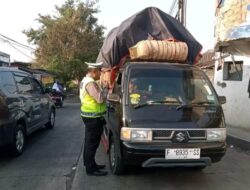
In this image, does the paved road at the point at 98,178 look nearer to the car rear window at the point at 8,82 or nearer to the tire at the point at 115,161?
the tire at the point at 115,161

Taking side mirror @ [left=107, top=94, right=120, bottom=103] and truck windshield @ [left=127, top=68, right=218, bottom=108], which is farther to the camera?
side mirror @ [left=107, top=94, right=120, bottom=103]

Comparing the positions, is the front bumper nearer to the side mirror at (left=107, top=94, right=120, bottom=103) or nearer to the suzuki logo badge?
the suzuki logo badge

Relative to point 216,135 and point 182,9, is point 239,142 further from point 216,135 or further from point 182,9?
point 182,9

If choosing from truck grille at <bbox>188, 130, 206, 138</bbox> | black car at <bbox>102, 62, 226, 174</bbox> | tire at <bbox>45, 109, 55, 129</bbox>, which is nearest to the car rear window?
black car at <bbox>102, 62, 226, 174</bbox>

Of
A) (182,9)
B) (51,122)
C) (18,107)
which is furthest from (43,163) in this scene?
(182,9)

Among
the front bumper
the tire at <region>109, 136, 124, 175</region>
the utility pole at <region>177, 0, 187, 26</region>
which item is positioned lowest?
the tire at <region>109, 136, 124, 175</region>

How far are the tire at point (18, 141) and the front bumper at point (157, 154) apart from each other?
290cm

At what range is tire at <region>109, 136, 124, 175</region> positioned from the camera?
634cm

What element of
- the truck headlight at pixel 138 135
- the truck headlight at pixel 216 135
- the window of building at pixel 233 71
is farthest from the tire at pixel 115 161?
the window of building at pixel 233 71

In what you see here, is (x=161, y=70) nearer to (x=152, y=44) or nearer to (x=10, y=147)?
(x=152, y=44)

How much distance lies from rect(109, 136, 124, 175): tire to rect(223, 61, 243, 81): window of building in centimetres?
810

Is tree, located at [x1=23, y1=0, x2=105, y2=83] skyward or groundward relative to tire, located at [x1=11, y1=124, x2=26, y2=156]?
skyward

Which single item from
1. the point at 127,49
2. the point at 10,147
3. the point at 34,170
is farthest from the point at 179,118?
the point at 10,147

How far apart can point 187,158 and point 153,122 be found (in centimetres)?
A: 71
